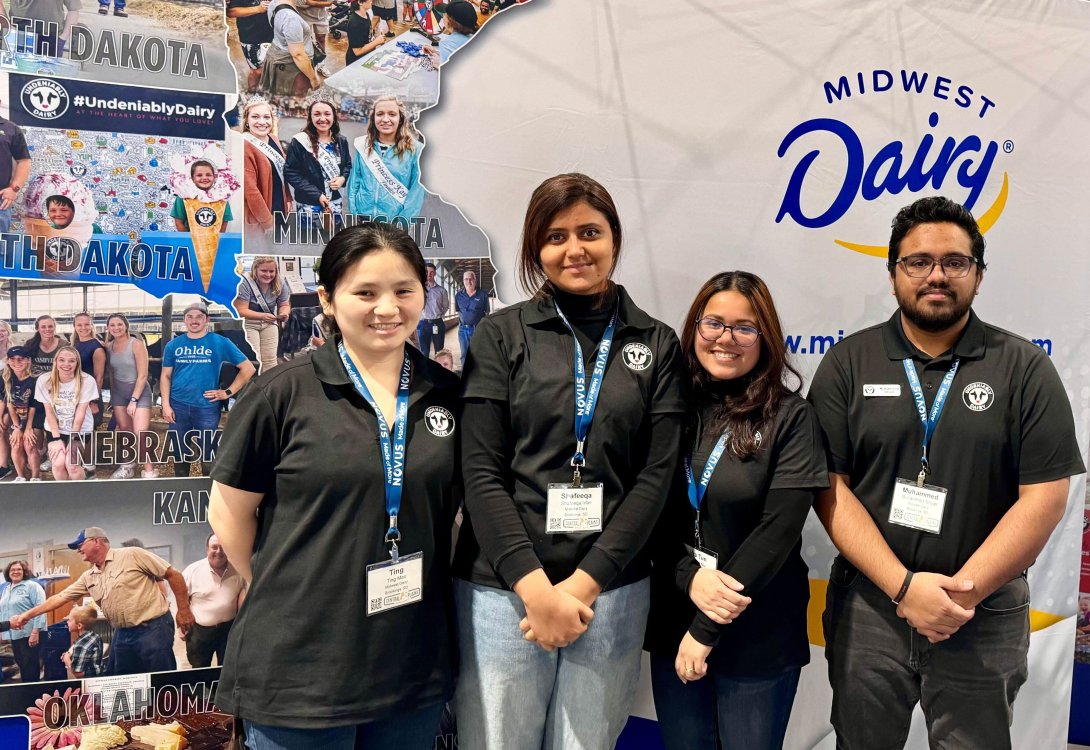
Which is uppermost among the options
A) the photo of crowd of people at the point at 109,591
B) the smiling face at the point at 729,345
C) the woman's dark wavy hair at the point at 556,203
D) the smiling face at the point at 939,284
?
the woman's dark wavy hair at the point at 556,203

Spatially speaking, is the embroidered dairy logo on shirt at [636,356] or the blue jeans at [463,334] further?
the blue jeans at [463,334]

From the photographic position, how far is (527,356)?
1646 mm

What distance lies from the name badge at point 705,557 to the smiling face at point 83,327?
1577 millimetres

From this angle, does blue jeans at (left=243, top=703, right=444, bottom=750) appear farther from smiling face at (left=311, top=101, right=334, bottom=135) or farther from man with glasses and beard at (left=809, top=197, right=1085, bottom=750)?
smiling face at (left=311, top=101, right=334, bottom=135)

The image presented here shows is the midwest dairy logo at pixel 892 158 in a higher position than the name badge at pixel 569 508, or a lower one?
higher

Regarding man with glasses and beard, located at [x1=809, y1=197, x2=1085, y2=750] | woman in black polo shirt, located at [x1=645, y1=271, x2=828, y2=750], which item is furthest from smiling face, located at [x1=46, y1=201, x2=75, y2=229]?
man with glasses and beard, located at [x1=809, y1=197, x2=1085, y2=750]

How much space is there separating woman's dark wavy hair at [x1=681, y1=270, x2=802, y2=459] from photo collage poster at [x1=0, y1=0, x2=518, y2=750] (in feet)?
2.99

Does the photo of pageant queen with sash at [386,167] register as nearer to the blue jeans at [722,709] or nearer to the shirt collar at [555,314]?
the shirt collar at [555,314]

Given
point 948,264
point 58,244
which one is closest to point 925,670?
point 948,264

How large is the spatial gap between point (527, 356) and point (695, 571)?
1.99 feet

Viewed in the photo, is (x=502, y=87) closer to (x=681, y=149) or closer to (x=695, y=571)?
(x=681, y=149)

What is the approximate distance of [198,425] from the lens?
6.68ft

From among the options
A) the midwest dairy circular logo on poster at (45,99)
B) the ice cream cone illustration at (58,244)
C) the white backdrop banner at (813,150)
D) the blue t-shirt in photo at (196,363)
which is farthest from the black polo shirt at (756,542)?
the midwest dairy circular logo on poster at (45,99)

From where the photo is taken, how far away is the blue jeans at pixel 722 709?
174 centimetres
